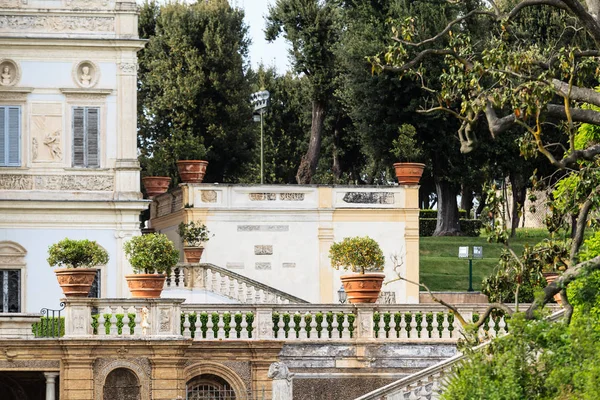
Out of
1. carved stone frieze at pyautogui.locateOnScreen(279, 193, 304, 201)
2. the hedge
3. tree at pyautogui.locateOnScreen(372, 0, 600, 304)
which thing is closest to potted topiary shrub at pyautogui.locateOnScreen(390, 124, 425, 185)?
carved stone frieze at pyautogui.locateOnScreen(279, 193, 304, 201)

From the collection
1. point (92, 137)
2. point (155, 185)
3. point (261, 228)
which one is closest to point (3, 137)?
point (92, 137)

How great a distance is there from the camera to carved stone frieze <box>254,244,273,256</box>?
42.7m

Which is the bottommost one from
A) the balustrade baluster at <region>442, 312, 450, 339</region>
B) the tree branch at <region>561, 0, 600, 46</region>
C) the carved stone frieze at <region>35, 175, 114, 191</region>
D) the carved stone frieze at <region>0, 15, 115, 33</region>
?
the balustrade baluster at <region>442, 312, 450, 339</region>

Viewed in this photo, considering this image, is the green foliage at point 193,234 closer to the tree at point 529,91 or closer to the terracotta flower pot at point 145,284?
the terracotta flower pot at point 145,284

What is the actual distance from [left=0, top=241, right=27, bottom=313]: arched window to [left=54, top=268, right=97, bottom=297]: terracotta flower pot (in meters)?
7.27

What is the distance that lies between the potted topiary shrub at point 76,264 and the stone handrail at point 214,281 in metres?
4.22

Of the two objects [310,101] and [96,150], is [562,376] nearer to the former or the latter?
[96,150]

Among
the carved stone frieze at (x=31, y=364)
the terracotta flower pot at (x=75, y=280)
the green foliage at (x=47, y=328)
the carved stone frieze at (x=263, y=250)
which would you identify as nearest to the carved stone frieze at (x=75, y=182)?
the carved stone frieze at (x=263, y=250)

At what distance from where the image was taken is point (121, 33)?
41.5m

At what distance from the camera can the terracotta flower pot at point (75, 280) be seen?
33.2 meters

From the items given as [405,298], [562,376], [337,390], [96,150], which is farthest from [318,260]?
[562,376]

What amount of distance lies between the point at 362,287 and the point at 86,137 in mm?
10229

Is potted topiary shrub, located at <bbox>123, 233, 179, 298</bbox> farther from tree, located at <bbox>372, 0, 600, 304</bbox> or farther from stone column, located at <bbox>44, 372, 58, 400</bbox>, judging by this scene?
tree, located at <bbox>372, 0, 600, 304</bbox>

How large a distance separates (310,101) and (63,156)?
23898 millimetres
